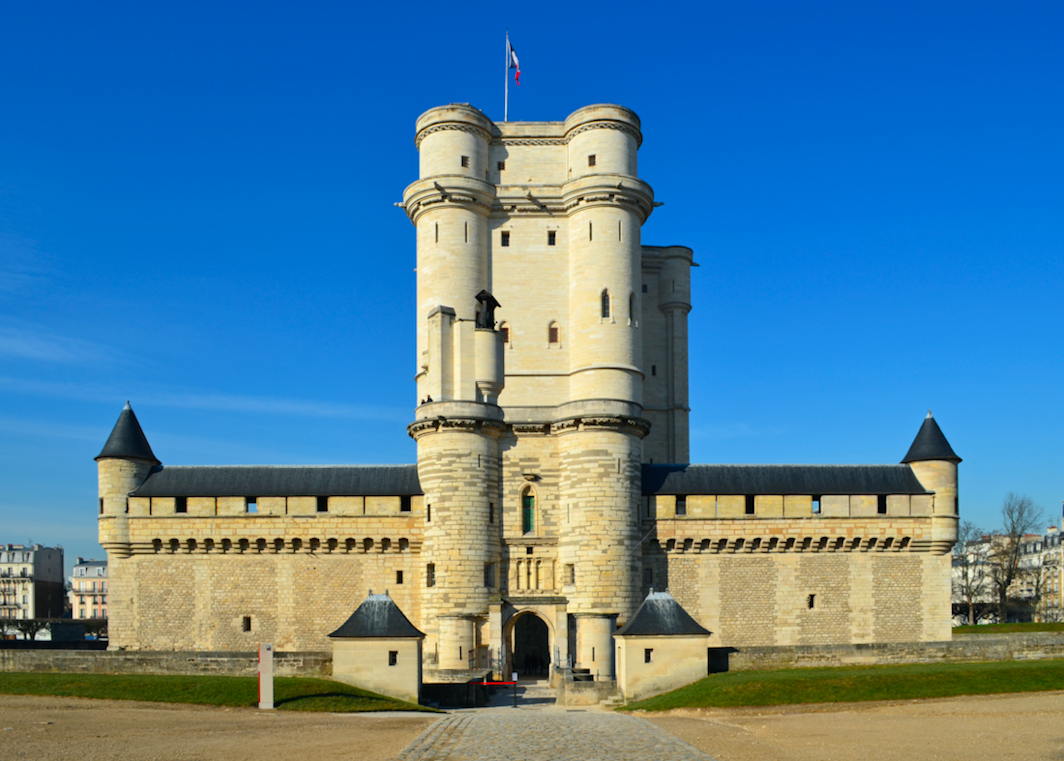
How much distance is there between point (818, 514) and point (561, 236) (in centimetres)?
1401

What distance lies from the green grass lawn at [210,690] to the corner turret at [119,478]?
9.48 m

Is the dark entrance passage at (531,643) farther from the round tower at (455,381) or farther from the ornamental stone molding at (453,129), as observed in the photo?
the ornamental stone molding at (453,129)

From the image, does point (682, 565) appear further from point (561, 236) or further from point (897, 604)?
point (561, 236)

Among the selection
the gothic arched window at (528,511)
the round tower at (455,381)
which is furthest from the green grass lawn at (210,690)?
the gothic arched window at (528,511)

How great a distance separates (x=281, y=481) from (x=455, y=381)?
7514 millimetres

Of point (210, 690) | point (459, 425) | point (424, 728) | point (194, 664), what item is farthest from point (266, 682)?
point (459, 425)

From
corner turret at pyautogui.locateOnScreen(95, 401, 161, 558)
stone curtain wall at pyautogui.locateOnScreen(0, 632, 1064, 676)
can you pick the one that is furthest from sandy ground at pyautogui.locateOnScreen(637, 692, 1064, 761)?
corner turret at pyautogui.locateOnScreen(95, 401, 161, 558)

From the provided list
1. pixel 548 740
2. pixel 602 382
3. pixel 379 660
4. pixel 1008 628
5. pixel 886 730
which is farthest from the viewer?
pixel 1008 628

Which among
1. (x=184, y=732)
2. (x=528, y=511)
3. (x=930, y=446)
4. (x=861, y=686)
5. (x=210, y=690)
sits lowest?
(x=210, y=690)

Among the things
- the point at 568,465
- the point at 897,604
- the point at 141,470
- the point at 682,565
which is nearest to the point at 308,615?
the point at 141,470

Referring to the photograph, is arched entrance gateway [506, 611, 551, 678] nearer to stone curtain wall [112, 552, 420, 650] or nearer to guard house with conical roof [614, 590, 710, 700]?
stone curtain wall [112, 552, 420, 650]

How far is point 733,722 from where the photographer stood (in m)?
23.2

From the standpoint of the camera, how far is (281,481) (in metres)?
38.5

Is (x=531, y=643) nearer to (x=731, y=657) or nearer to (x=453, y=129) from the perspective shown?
(x=731, y=657)
